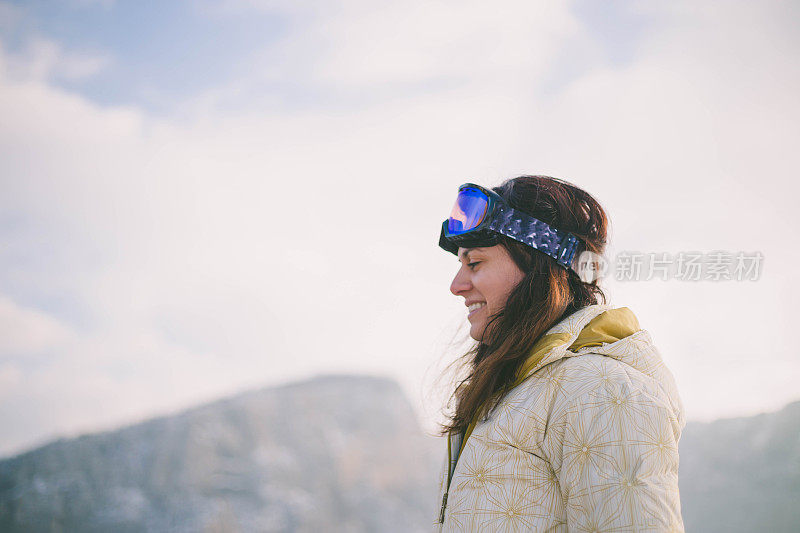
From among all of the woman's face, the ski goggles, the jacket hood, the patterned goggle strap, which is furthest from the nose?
the jacket hood

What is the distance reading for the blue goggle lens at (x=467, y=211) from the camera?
206cm

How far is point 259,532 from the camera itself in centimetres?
940

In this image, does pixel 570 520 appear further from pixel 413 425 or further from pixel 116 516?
pixel 413 425

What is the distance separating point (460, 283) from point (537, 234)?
0.36 metres

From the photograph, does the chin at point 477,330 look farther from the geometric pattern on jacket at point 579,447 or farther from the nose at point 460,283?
the geometric pattern on jacket at point 579,447

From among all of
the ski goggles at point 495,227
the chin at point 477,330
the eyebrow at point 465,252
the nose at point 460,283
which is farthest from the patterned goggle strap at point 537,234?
the chin at point 477,330

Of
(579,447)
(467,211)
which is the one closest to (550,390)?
(579,447)

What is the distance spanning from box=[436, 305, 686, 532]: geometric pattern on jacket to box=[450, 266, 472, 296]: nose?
0.41 m

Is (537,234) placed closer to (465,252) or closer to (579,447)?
(465,252)

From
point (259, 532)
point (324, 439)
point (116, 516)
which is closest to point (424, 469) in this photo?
point (324, 439)

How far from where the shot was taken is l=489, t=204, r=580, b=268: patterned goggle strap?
191 cm

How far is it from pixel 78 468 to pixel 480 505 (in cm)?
1112

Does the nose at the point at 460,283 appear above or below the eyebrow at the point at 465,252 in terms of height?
below

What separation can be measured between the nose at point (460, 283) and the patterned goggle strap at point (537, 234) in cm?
22
